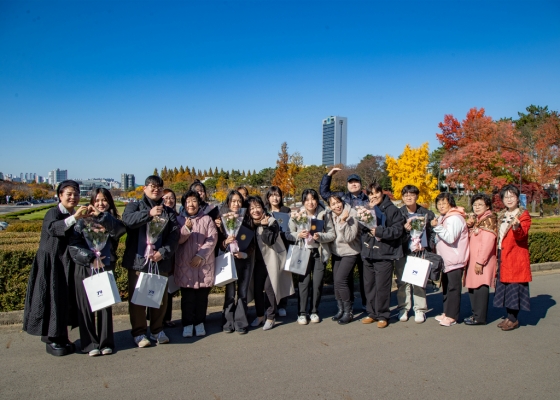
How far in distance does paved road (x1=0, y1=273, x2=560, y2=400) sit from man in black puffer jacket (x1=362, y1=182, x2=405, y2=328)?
245 millimetres

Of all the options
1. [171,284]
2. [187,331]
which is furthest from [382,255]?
[171,284]

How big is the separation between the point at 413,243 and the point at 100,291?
3996 mm

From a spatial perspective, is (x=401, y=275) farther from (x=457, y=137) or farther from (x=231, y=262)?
(x=457, y=137)

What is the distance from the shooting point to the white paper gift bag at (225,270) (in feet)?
16.0

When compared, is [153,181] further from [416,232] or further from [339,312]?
[416,232]

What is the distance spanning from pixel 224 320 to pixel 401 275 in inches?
104

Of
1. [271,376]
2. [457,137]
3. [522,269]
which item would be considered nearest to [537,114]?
[457,137]

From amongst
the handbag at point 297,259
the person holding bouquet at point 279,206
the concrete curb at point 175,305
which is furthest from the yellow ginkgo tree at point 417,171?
the handbag at point 297,259

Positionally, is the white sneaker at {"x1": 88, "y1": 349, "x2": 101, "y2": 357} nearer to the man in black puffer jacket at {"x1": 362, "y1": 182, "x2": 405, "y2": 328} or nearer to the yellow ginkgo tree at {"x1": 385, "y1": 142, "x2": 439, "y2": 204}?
the man in black puffer jacket at {"x1": 362, "y1": 182, "x2": 405, "y2": 328}

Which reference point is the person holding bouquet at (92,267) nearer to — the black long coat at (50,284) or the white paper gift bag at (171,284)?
the black long coat at (50,284)

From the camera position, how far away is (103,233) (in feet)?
13.6

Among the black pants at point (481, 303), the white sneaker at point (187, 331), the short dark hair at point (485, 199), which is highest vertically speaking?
the short dark hair at point (485, 199)

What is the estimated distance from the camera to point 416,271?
522 centimetres

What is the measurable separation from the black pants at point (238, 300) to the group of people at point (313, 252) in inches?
0.5
